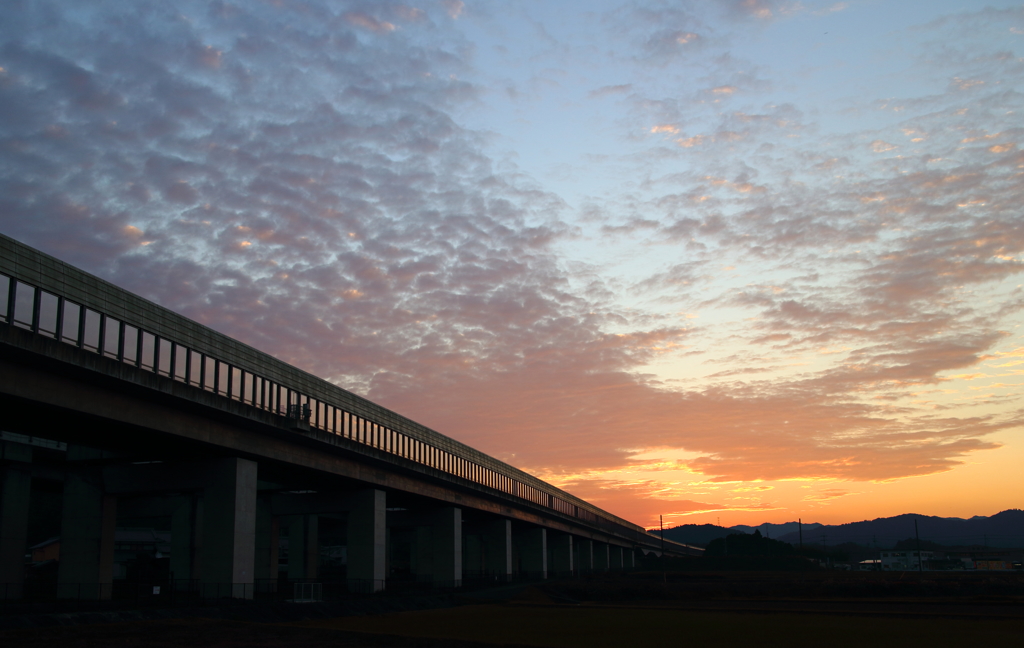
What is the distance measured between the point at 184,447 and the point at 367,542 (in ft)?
77.6

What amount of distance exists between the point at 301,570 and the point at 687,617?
4289 centimetres

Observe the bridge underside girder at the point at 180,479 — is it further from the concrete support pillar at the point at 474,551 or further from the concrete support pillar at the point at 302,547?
the concrete support pillar at the point at 474,551

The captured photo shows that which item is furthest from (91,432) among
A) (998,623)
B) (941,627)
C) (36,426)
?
(998,623)

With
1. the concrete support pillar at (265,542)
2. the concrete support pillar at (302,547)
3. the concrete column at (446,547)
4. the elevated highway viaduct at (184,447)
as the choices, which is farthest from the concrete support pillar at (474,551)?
the concrete support pillar at (265,542)

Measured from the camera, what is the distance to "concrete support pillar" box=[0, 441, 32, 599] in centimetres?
4934

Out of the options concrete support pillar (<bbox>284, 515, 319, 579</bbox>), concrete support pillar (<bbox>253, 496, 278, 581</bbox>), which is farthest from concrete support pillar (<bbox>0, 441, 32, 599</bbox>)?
concrete support pillar (<bbox>284, 515, 319, 579</bbox>)

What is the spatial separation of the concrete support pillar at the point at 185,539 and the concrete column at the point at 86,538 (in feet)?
34.9

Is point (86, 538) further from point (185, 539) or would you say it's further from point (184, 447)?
point (185, 539)

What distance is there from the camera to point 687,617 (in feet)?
171

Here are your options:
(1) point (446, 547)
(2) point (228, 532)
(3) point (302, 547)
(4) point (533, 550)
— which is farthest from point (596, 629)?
(4) point (533, 550)

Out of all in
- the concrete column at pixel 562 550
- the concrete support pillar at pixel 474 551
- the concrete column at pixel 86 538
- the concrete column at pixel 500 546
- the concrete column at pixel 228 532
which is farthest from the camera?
the concrete column at pixel 562 550

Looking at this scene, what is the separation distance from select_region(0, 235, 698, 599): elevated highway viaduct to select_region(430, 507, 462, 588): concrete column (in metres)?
0.16

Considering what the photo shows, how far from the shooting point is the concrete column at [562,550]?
15245cm

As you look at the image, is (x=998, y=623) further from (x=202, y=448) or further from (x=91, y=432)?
(x=91, y=432)
